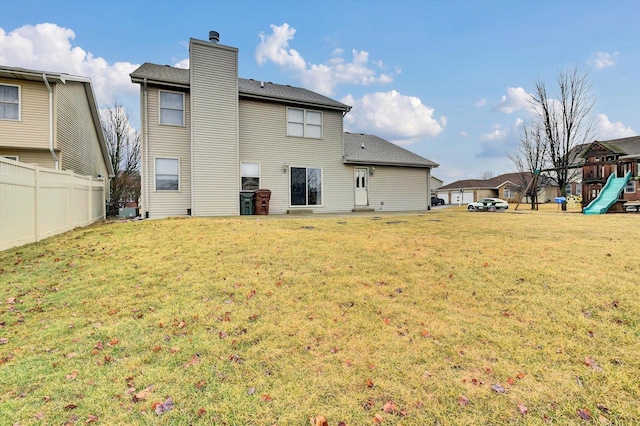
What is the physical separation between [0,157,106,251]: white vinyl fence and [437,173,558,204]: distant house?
165 ft

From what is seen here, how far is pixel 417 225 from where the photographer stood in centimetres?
994

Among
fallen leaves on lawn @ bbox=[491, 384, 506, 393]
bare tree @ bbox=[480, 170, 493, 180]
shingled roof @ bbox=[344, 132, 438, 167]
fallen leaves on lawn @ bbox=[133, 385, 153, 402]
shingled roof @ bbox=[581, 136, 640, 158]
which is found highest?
bare tree @ bbox=[480, 170, 493, 180]

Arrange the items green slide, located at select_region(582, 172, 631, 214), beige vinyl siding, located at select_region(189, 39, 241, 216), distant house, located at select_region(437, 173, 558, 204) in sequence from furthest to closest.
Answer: distant house, located at select_region(437, 173, 558, 204)
green slide, located at select_region(582, 172, 631, 214)
beige vinyl siding, located at select_region(189, 39, 241, 216)

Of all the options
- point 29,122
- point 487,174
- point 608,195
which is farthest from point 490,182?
point 29,122

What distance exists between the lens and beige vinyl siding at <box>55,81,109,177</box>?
13.3 metres

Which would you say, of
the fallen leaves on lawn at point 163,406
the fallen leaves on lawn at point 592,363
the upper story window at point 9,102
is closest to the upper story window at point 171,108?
the upper story window at point 9,102

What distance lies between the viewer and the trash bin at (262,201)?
13.6 metres

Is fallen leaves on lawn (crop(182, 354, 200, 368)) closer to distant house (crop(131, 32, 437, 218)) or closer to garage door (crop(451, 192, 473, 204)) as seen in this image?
distant house (crop(131, 32, 437, 218))

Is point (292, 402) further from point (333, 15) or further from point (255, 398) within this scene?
point (333, 15)

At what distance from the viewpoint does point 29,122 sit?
12328mm

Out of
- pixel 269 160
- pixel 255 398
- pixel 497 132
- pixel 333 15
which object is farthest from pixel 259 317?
pixel 497 132

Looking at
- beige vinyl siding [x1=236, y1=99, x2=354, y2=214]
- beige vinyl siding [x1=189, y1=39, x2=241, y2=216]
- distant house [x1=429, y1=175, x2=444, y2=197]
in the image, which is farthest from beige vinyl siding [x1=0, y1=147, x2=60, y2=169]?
distant house [x1=429, y1=175, x2=444, y2=197]

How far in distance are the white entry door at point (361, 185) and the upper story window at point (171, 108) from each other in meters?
8.70

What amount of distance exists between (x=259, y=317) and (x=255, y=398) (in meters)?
1.36
